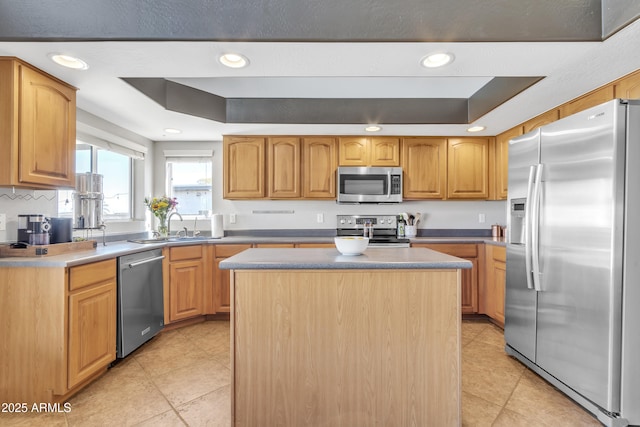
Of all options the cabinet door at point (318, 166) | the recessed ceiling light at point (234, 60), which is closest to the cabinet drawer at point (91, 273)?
the recessed ceiling light at point (234, 60)

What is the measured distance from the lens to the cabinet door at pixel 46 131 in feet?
6.48

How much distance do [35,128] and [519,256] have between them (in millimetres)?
3413

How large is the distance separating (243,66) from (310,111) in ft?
4.47

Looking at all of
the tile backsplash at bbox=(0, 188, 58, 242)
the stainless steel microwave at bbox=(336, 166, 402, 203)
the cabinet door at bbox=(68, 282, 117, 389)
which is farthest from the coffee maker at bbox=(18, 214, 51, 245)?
the stainless steel microwave at bbox=(336, 166, 402, 203)

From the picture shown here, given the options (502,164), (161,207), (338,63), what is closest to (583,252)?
(338,63)

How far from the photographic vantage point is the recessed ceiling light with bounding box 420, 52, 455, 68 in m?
1.87

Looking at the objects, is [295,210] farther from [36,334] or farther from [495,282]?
[36,334]

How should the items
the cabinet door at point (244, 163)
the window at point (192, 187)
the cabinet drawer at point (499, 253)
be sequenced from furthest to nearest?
the window at point (192, 187)
the cabinet door at point (244, 163)
the cabinet drawer at point (499, 253)

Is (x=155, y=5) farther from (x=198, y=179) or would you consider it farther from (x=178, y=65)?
(x=198, y=179)

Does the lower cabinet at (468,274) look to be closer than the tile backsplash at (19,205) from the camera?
No

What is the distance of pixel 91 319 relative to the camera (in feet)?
7.04

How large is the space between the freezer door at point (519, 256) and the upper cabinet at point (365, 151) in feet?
4.65

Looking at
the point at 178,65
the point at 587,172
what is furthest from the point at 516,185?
the point at 178,65

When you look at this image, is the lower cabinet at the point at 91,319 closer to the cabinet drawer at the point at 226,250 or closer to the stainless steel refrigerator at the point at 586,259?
the cabinet drawer at the point at 226,250
